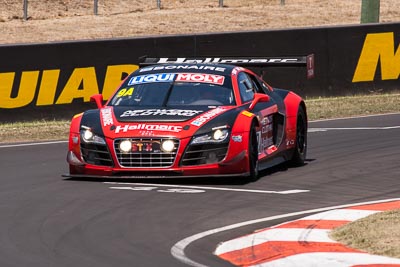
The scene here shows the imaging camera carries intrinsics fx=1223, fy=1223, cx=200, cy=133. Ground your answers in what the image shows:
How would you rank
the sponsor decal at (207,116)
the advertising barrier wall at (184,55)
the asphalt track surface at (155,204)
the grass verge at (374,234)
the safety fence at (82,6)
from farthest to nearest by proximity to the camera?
1. the safety fence at (82,6)
2. the advertising barrier wall at (184,55)
3. the sponsor decal at (207,116)
4. the asphalt track surface at (155,204)
5. the grass verge at (374,234)

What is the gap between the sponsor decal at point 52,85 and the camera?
19.9m

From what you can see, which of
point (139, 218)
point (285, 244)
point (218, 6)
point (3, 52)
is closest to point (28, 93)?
point (3, 52)

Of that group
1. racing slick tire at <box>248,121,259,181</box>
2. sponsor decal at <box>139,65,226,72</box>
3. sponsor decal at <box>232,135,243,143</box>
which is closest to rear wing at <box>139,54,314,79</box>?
sponsor decal at <box>139,65,226,72</box>

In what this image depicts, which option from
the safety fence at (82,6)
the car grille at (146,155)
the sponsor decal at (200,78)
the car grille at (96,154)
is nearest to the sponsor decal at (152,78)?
the sponsor decal at (200,78)

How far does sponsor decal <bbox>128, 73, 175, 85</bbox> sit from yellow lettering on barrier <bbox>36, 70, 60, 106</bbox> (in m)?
6.20

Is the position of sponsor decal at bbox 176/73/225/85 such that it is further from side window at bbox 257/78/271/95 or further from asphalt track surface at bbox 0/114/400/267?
asphalt track surface at bbox 0/114/400/267

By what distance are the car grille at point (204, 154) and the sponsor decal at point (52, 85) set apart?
7737 millimetres

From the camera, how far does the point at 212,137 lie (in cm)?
1277

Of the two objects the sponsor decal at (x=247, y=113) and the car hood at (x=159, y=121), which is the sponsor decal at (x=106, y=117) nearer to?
the car hood at (x=159, y=121)

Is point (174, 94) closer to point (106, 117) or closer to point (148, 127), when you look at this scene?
point (106, 117)

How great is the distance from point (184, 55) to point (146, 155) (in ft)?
31.0

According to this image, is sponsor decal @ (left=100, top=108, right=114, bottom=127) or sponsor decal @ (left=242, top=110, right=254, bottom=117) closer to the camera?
sponsor decal @ (left=100, top=108, right=114, bottom=127)

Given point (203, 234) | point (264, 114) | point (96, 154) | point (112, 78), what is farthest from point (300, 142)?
point (112, 78)

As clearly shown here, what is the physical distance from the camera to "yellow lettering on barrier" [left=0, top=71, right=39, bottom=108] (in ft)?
65.2
